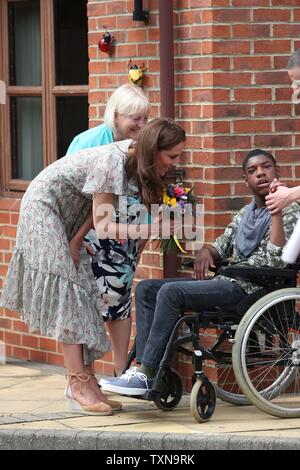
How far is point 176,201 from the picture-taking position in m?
7.96

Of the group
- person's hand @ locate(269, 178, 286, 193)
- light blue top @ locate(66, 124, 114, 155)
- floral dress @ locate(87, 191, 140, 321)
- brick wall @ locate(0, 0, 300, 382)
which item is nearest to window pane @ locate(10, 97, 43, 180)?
light blue top @ locate(66, 124, 114, 155)

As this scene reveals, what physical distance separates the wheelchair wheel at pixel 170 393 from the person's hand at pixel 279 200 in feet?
3.58

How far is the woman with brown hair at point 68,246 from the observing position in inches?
303

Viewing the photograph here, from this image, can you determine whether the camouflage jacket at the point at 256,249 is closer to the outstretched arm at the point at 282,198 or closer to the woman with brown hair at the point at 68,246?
the outstretched arm at the point at 282,198

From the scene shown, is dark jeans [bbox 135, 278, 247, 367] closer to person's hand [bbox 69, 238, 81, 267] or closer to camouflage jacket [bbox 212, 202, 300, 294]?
camouflage jacket [bbox 212, 202, 300, 294]

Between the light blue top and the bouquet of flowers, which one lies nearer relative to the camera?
the bouquet of flowers

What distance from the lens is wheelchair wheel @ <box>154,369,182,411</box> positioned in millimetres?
7938

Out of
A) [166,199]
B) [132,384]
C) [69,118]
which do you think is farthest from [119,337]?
[69,118]

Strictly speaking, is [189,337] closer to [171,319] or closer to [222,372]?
[171,319]

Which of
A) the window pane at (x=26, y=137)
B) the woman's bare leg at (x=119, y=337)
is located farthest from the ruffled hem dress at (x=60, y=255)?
the window pane at (x=26, y=137)

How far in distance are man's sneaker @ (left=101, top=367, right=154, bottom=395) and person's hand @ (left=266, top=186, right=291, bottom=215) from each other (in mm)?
1084

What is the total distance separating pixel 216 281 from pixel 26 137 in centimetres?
300

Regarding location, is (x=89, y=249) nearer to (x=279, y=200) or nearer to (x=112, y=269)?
(x=112, y=269)
